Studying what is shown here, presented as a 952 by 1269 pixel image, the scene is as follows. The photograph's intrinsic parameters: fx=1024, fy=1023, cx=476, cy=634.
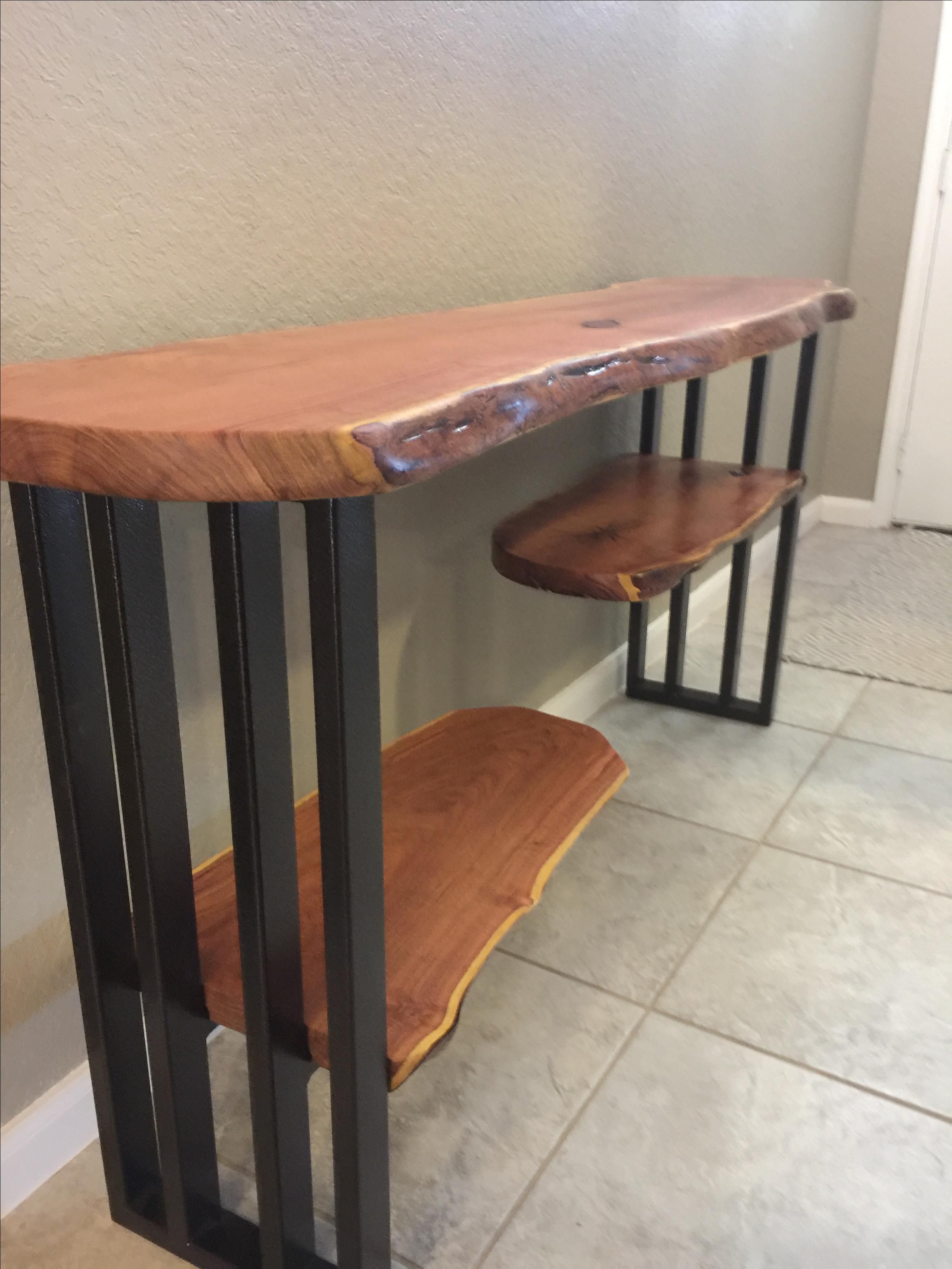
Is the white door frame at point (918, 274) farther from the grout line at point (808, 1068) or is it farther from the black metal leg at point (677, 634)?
the grout line at point (808, 1068)

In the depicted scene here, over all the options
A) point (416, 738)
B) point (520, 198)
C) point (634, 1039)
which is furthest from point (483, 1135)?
point (520, 198)

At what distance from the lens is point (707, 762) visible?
1.83m

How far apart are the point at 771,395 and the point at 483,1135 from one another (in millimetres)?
2061

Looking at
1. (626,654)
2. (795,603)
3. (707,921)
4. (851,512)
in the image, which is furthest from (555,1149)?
(851,512)

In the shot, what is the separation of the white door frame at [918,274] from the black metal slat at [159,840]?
9.14 ft

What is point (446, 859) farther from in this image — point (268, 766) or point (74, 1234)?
point (74, 1234)

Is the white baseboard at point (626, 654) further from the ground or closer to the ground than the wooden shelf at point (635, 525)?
closer to the ground

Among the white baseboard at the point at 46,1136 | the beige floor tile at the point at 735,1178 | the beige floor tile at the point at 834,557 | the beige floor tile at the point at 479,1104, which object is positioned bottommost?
the beige floor tile at the point at 834,557

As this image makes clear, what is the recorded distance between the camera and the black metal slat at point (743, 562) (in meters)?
1.79

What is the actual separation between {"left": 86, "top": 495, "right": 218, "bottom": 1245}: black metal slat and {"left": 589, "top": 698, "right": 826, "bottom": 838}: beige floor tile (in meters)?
0.95

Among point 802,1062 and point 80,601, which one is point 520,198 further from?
point 802,1062

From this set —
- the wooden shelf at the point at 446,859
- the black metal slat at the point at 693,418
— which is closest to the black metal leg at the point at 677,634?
the black metal slat at the point at 693,418

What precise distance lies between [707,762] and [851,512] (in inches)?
67.9

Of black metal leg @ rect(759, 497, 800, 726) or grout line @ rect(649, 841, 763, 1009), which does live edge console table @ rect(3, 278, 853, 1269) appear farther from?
black metal leg @ rect(759, 497, 800, 726)
